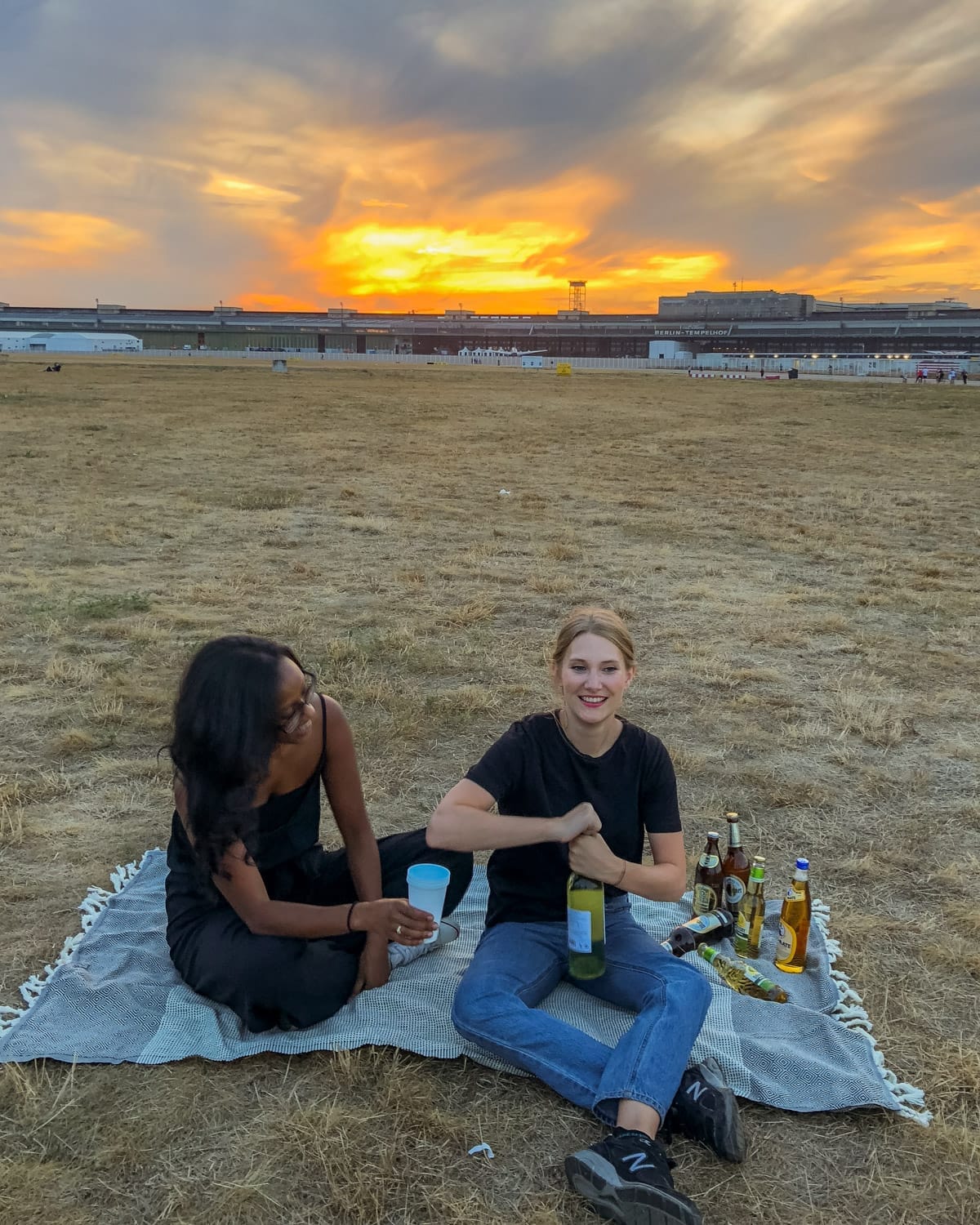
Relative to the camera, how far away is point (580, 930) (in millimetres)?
2980

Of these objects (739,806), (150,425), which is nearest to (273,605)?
(739,806)

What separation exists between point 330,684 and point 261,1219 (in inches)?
155

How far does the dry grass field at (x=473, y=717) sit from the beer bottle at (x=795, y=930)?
197 millimetres

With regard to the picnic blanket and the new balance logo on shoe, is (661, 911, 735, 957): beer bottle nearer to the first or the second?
the picnic blanket

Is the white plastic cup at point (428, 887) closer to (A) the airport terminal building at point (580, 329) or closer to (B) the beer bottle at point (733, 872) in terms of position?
(B) the beer bottle at point (733, 872)

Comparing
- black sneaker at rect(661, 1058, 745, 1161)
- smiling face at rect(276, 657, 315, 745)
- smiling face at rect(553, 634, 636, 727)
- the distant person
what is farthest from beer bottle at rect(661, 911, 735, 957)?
smiling face at rect(276, 657, 315, 745)

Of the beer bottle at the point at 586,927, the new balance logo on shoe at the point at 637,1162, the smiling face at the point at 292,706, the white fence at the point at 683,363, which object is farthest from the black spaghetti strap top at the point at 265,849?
the white fence at the point at 683,363

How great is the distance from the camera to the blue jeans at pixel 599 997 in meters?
2.59

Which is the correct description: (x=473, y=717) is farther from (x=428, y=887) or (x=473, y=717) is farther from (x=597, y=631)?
(x=597, y=631)

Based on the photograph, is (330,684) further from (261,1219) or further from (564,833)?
(261,1219)

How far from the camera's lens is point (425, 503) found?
13.0 metres

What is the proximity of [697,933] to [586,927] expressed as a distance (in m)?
0.77

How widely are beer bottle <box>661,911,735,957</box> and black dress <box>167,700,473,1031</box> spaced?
0.89 meters

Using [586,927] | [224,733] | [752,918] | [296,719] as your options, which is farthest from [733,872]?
[224,733]
